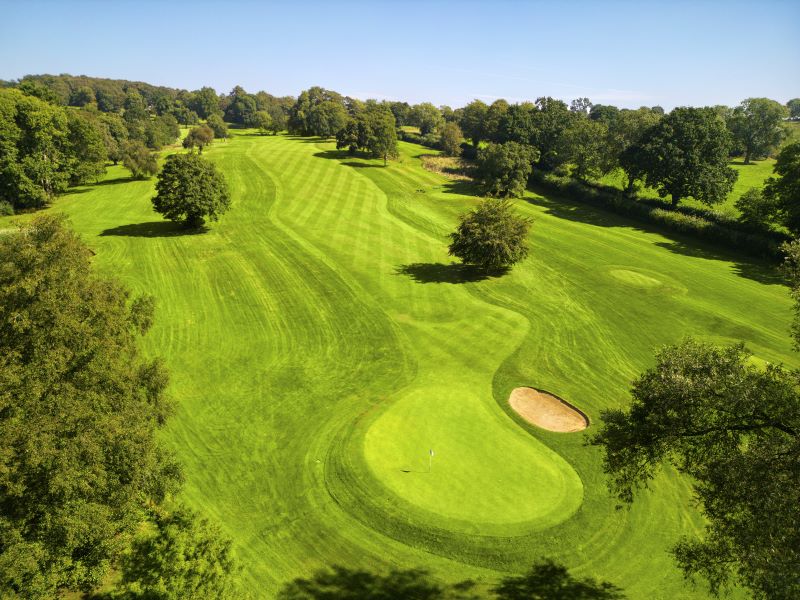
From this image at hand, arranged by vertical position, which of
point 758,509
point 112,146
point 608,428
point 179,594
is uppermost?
point 112,146

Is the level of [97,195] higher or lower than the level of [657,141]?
lower

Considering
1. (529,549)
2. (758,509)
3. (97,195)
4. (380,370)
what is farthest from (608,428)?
(97,195)

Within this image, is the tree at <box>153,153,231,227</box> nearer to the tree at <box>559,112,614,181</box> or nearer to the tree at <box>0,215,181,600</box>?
the tree at <box>0,215,181,600</box>

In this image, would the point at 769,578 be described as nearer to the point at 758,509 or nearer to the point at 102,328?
the point at 758,509

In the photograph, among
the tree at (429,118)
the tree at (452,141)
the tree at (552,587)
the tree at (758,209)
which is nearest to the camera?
the tree at (552,587)

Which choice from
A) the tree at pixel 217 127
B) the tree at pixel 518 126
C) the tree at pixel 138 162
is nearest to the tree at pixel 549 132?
the tree at pixel 518 126

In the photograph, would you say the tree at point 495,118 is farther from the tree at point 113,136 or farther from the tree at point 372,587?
the tree at point 372,587

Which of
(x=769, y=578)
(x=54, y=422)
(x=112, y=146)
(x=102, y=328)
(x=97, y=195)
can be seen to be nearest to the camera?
(x=769, y=578)
